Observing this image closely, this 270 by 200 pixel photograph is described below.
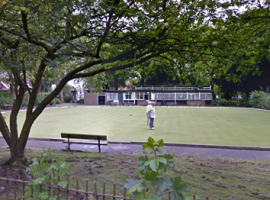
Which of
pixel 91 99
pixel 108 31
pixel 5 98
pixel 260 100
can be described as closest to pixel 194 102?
pixel 260 100

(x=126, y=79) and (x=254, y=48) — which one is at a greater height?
(x=254, y=48)

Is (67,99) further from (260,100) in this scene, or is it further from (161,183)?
(161,183)

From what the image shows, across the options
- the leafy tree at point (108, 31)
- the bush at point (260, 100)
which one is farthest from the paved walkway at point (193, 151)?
the bush at point (260, 100)

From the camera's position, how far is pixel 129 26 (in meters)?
5.71

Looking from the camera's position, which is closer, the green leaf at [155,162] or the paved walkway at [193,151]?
the green leaf at [155,162]

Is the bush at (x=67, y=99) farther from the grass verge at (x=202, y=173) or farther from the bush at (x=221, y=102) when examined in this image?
the grass verge at (x=202, y=173)

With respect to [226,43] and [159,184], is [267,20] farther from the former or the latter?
[159,184]

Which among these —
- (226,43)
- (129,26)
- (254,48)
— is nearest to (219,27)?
(226,43)

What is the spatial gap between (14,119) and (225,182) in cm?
551

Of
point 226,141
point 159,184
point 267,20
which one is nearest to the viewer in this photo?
point 159,184

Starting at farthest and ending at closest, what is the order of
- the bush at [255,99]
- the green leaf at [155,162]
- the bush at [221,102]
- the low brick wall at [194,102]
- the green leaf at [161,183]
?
the bush at [221,102] → the low brick wall at [194,102] → the bush at [255,99] → the green leaf at [161,183] → the green leaf at [155,162]

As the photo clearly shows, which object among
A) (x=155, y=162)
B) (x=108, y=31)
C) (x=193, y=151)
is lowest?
(x=193, y=151)

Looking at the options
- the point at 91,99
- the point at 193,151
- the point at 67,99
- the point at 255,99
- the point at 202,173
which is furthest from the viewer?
the point at 67,99

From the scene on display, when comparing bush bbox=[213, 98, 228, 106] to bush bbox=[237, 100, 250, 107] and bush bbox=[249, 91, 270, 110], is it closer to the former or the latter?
bush bbox=[237, 100, 250, 107]
